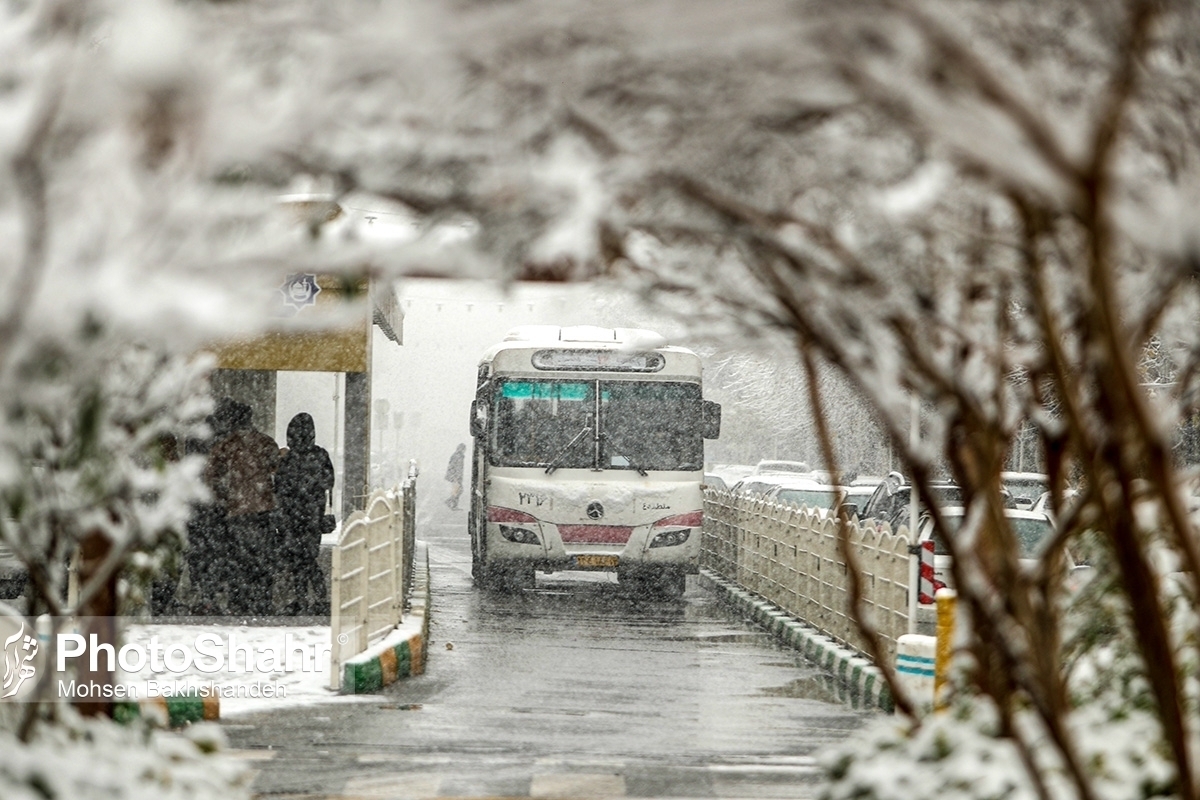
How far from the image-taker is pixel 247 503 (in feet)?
45.7

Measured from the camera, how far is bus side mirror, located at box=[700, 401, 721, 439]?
62.4 feet

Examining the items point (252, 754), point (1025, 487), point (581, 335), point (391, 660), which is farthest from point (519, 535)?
point (1025, 487)

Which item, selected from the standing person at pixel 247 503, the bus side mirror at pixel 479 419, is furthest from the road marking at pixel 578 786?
the bus side mirror at pixel 479 419

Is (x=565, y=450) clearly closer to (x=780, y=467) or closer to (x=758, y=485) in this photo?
(x=758, y=485)

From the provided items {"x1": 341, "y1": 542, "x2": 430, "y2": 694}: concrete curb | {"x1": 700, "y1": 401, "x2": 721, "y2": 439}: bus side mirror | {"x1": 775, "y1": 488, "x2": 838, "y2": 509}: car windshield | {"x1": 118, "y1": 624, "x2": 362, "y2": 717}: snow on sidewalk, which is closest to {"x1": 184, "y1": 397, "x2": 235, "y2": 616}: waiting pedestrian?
{"x1": 118, "y1": 624, "x2": 362, "y2": 717}: snow on sidewalk

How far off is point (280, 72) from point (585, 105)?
61 cm

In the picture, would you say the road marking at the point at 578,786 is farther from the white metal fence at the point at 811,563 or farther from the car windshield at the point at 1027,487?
the car windshield at the point at 1027,487

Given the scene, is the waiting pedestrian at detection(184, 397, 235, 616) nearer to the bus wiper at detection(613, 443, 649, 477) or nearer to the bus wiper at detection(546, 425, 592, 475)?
the bus wiper at detection(546, 425, 592, 475)

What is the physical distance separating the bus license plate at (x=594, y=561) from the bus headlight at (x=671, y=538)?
0.48 m

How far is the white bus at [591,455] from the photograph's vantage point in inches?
746

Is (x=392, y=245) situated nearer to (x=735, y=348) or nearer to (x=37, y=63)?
(x=37, y=63)

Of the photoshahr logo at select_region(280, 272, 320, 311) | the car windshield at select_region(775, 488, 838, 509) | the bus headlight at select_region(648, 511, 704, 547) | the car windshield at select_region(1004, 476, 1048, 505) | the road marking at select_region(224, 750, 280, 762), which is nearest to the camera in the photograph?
the road marking at select_region(224, 750, 280, 762)

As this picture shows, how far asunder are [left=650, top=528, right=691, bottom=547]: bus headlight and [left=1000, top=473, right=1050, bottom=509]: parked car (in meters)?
5.98

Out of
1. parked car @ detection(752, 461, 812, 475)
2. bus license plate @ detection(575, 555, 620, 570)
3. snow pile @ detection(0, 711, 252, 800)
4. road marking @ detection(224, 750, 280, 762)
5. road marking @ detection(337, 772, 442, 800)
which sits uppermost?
parked car @ detection(752, 461, 812, 475)
